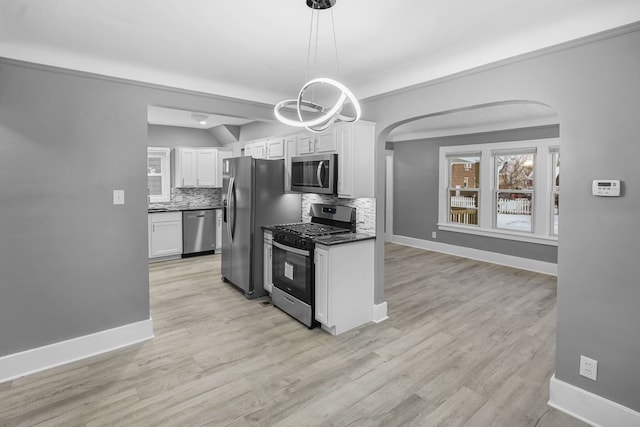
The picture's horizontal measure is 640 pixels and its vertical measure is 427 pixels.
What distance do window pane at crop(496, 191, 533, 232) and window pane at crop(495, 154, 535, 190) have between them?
0.49 feet

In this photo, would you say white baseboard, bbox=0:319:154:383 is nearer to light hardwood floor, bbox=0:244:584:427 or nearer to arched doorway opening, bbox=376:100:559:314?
light hardwood floor, bbox=0:244:584:427

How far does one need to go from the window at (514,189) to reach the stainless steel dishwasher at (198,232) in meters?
5.41

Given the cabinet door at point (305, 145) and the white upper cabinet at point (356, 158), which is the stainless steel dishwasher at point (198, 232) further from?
the white upper cabinet at point (356, 158)

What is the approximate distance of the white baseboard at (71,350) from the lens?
2662mm

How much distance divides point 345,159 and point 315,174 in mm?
453

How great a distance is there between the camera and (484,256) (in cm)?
638

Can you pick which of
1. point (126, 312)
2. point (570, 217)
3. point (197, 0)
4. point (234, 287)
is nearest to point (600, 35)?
point (570, 217)

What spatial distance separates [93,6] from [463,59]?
2599 millimetres

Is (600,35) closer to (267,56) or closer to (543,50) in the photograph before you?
(543,50)

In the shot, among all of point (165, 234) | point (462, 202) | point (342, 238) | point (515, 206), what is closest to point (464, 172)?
point (462, 202)

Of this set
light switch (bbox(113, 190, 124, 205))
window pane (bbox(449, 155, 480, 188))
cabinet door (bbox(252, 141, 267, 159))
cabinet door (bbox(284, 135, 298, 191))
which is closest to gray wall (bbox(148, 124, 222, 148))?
cabinet door (bbox(252, 141, 267, 159))

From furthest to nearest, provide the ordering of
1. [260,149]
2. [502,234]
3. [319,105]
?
1. [502,234]
2. [260,149]
3. [319,105]

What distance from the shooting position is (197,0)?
1985mm

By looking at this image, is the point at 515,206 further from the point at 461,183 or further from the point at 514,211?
the point at 461,183
